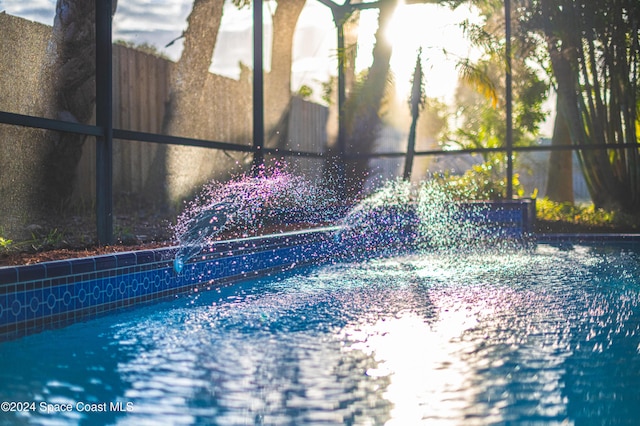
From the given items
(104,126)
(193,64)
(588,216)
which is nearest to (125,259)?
(104,126)

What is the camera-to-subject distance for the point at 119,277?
4.16 meters

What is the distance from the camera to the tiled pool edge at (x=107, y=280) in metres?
3.43

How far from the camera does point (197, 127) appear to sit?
9.69m

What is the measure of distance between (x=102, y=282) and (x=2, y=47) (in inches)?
124

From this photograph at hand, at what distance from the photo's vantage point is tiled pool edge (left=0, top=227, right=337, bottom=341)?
3.43 meters

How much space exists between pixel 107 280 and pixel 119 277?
0.37ft

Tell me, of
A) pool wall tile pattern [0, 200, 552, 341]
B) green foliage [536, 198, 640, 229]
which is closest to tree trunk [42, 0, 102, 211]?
pool wall tile pattern [0, 200, 552, 341]

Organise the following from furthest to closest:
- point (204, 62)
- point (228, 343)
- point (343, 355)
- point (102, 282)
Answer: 1. point (204, 62)
2. point (102, 282)
3. point (228, 343)
4. point (343, 355)

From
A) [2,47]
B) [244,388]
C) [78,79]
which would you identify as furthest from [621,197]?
[244,388]

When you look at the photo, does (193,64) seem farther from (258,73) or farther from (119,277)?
(119,277)

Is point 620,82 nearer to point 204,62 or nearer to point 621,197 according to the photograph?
point 621,197

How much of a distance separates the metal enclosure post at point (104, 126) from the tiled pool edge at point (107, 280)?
696 mm

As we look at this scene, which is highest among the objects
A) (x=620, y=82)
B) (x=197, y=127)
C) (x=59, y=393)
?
(x=620, y=82)

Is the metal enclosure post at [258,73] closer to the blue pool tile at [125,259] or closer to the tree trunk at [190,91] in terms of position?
the tree trunk at [190,91]
